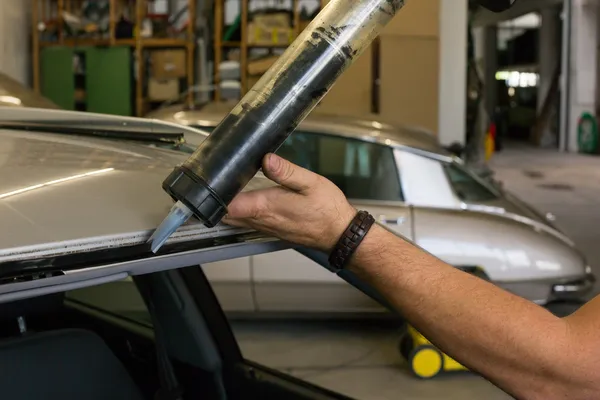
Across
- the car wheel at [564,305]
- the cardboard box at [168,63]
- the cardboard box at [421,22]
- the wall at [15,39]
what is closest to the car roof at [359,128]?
the car wheel at [564,305]

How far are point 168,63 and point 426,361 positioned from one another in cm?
557

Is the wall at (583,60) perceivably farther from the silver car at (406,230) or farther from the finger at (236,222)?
the finger at (236,222)

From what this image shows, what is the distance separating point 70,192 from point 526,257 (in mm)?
3711

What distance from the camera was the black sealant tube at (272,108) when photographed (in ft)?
3.31

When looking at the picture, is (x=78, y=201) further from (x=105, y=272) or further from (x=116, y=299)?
(x=116, y=299)

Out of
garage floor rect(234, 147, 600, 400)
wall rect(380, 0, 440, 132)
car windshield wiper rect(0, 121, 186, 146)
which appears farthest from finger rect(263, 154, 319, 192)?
wall rect(380, 0, 440, 132)

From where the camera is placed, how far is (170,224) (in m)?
1.08

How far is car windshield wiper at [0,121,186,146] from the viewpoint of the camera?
1.63m

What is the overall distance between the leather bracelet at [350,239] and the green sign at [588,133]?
648 inches

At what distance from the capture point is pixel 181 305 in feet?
6.53

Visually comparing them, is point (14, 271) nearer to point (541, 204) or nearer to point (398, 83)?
point (398, 83)

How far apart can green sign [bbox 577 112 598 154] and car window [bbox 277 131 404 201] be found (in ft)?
43.5

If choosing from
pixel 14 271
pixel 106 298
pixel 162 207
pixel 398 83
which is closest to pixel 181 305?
pixel 106 298

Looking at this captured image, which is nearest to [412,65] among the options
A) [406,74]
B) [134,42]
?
[406,74]
